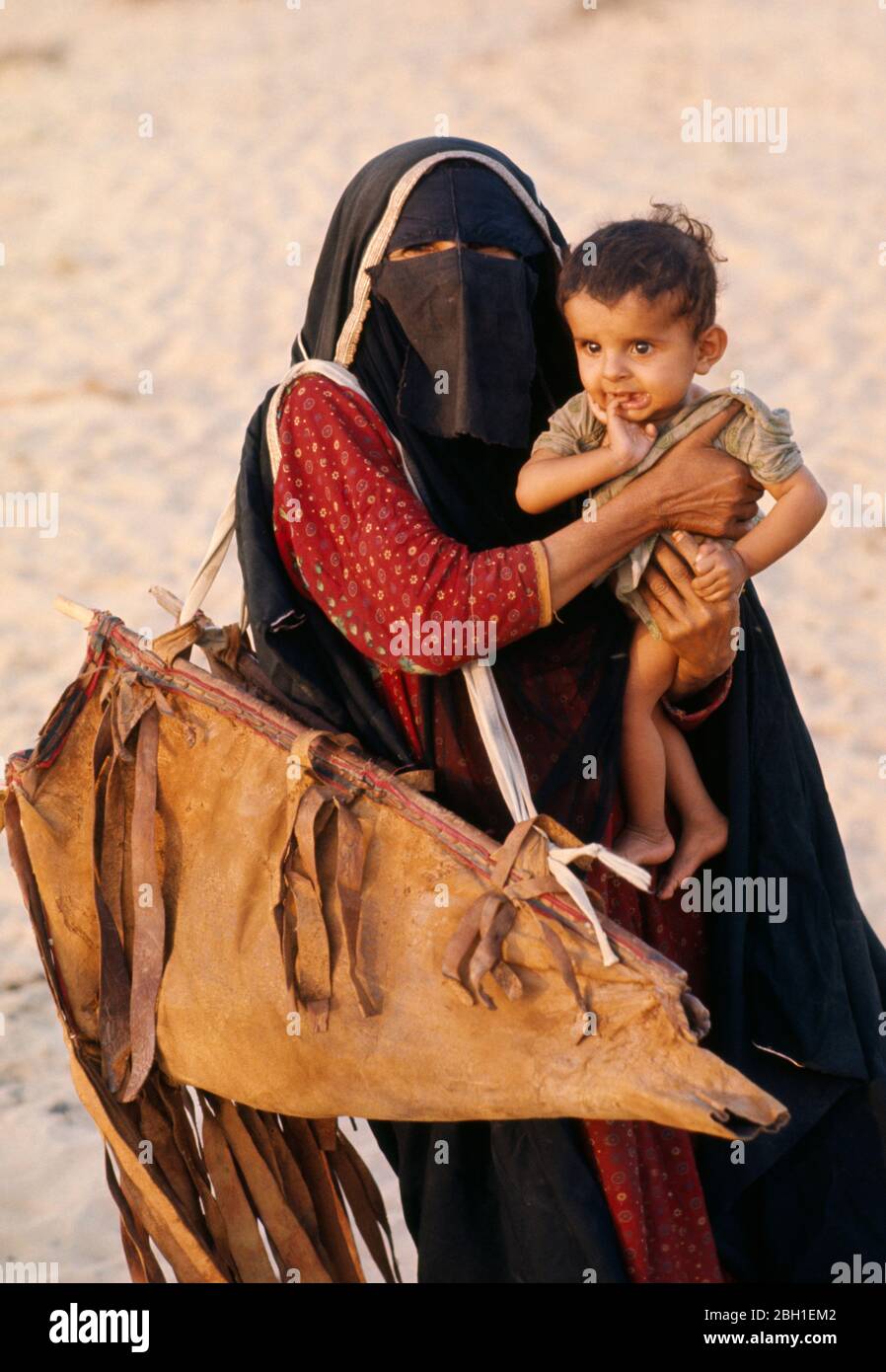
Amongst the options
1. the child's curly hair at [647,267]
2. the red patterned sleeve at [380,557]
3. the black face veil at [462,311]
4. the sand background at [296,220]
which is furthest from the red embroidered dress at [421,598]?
the sand background at [296,220]

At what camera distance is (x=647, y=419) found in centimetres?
277

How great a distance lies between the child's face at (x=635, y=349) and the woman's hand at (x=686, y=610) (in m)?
0.21

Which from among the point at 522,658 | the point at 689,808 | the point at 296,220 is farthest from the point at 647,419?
the point at 296,220

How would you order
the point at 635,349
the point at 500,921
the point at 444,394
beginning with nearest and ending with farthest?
the point at 500,921, the point at 635,349, the point at 444,394

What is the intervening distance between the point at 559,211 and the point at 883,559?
7.63ft

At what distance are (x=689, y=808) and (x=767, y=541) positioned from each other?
449 mm

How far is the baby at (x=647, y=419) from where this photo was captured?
2.65 meters

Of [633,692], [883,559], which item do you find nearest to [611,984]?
[633,692]

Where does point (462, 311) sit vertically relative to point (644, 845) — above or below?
above

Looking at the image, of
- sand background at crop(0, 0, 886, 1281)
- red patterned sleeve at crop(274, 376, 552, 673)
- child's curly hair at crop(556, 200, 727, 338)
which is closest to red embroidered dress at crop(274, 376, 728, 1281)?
red patterned sleeve at crop(274, 376, 552, 673)

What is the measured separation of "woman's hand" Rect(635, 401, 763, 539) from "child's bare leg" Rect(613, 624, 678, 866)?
19cm

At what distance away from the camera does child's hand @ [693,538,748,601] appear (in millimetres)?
2760

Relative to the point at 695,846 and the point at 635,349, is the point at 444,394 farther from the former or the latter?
the point at 695,846

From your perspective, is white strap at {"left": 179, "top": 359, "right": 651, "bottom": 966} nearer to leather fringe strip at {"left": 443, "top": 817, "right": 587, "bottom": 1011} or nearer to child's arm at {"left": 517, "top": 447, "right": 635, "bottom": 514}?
leather fringe strip at {"left": 443, "top": 817, "right": 587, "bottom": 1011}
